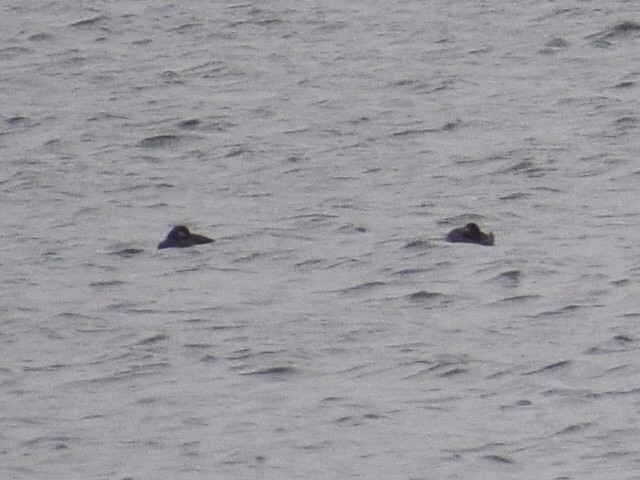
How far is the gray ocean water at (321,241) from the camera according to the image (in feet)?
45.1

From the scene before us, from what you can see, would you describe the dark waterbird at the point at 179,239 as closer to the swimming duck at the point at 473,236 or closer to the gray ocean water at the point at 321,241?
the gray ocean water at the point at 321,241

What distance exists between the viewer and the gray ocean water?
13750mm

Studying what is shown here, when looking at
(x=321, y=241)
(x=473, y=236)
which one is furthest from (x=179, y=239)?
(x=473, y=236)

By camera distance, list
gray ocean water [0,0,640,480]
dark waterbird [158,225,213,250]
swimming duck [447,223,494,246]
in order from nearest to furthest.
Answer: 1. gray ocean water [0,0,640,480]
2. swimming duck [447,223,494,246]
3. dark waterbird [158,225,213,250]

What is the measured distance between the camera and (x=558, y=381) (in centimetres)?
1444

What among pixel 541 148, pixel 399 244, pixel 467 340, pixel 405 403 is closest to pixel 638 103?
pixel 541 148

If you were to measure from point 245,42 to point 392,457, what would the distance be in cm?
1362

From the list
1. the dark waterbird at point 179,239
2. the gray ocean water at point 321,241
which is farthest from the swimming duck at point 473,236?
the dark waterbird at point 179,239

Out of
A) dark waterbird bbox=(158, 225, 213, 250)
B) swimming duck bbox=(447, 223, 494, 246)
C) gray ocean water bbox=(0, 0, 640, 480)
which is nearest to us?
gray ocean water bbox=(0, 0, 640, 480)

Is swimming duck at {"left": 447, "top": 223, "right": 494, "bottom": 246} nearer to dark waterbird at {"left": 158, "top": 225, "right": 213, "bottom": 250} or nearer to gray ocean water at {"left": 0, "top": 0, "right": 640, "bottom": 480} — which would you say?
gray ocean water at {"left": 0, "top": 0, "right": 640, "bottom": 480}

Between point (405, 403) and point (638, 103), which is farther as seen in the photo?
point (638, 103)

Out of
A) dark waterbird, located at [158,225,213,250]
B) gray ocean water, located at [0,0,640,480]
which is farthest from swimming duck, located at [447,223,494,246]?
dark waterbird, located at [158,225,213,250]

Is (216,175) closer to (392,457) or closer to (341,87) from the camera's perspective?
(341,87)

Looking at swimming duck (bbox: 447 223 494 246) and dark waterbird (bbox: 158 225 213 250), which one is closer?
swimming duck (bbox: 447 223 494 246)
